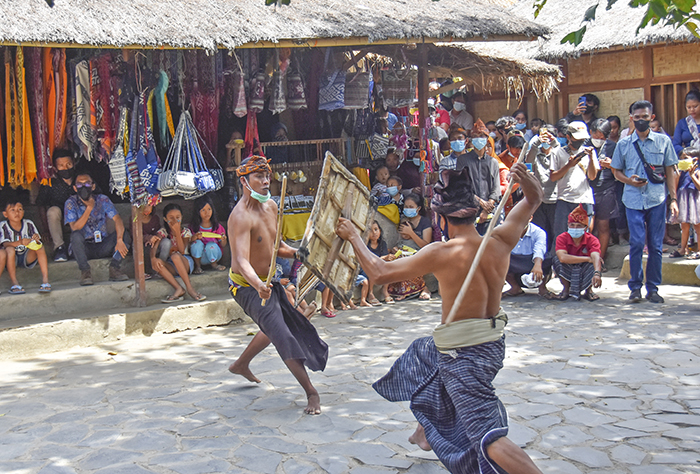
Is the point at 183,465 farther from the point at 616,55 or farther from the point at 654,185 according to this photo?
the point at 616,55

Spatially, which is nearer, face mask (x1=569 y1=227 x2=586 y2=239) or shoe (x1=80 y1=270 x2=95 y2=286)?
shoe (x1=80 y1=270 x2=95 y2=286)

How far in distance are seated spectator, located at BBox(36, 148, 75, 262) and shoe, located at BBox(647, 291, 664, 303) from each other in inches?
272

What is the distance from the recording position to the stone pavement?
15.6ft

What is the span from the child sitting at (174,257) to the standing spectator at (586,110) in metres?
6.37

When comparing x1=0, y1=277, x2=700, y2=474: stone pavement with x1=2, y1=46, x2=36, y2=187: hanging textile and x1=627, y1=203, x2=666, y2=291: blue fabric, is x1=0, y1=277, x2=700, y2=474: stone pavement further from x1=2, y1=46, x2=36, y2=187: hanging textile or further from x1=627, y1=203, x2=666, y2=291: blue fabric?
x1=2, y1=46, x2=36, y2=187: hanging textile

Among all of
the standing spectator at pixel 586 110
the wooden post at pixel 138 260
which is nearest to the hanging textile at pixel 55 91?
the wooden post at pixel 138 260

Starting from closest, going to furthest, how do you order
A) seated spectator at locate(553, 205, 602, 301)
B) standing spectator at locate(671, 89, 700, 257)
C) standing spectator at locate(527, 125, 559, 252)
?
seated spectator at locate(553, 205, 602, 301) < standing spectator at locate(527, 125, 559, 252) < standing spectator at locate(671, 89, 700, 257)

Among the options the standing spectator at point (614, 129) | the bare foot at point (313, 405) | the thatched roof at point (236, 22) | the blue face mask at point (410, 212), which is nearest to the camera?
the bare foot at point (313, 405)

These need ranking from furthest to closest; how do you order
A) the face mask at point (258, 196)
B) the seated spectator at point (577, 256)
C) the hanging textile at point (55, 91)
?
1. the seated spectator at point (577, 256)
2. the hanging textile at point (55, 91)
3. the face mask at point (258, 196)

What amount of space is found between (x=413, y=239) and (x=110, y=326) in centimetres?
392

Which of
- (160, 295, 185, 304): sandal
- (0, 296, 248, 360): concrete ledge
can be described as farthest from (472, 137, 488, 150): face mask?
(160, 295, 185, 304): sandal

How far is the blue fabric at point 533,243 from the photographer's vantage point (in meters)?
9.48

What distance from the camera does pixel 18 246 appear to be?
841cm

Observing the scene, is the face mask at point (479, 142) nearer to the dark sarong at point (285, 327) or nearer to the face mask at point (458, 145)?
the face mask at point (458, 145)
